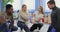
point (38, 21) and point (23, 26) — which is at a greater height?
point (38, 21)

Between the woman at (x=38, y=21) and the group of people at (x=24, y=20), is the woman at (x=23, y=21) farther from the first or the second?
the woman at (x=38, y=21)

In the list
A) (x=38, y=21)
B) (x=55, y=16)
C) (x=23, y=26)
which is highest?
(x=55, y=16)

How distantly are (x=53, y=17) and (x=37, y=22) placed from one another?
6.20 feet

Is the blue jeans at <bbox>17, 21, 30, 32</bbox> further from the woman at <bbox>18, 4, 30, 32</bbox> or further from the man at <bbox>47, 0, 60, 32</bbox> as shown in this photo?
the man at <bbox>47, 0, 60, 32</bbox>

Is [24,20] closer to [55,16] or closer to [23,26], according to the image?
[23,26]

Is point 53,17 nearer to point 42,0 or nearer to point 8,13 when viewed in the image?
point 8,13

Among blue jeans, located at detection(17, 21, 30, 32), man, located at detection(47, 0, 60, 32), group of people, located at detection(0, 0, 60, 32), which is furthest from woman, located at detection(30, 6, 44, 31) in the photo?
man, located at detection(47, 0, 60, 32)

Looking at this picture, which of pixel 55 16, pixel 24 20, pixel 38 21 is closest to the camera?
pixel 55 16

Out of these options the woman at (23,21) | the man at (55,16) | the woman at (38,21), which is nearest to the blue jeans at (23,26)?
the woman at (23,21)

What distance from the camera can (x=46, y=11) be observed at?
754cm

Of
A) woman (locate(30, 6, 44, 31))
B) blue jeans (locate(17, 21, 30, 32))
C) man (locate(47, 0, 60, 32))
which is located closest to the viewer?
man (locate(47, 0, 60, 32))

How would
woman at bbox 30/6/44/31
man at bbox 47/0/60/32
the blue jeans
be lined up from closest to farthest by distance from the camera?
man at bbox 47/0/60/32, the blue jeans, woman at bbox 30/6/44/31

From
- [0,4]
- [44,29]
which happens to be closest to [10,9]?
[44,29]

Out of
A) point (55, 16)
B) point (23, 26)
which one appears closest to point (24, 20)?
point (23, 26)
